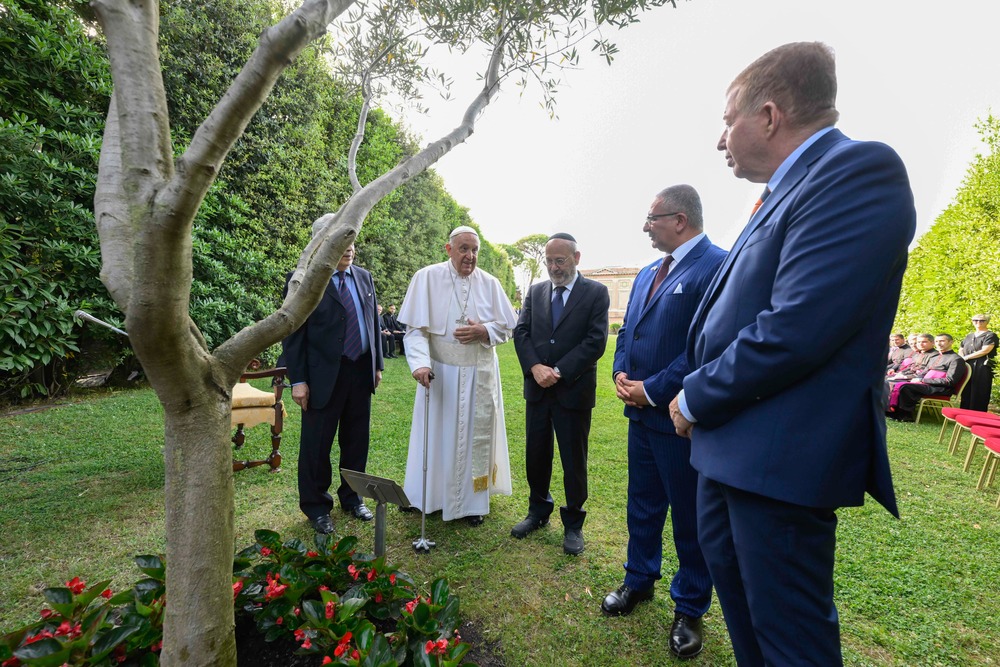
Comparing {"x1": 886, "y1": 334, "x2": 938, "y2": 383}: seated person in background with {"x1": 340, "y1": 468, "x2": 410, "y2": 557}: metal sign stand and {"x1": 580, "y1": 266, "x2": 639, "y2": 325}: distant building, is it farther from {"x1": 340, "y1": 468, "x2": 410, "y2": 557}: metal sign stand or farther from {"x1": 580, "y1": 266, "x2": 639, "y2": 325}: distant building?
{"x1": 580, "y1": 266, "x2": 639, "y2": 325}: distant building

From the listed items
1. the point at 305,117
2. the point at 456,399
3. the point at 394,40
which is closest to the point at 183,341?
the point at 456,399

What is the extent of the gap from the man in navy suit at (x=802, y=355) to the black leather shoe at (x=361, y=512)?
307cm

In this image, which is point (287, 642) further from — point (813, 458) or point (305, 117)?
point (305, 117)

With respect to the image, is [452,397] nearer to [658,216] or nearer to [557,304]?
[557,304]

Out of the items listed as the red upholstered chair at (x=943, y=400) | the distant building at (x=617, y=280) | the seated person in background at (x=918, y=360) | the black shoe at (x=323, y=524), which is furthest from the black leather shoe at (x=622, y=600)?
the distant building at (x=617, y=280)

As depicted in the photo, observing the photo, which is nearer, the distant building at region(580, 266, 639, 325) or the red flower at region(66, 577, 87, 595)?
the red flower at region(66, 577, 87, 595)

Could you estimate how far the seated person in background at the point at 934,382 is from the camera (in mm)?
8352

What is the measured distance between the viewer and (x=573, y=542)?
10.7 ft

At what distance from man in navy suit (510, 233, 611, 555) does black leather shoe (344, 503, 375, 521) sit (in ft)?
4.09

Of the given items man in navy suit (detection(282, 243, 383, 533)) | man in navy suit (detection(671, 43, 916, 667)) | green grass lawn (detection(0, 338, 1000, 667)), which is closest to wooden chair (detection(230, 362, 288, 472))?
green grass lawn (detection(0, 338, 1000, 667))

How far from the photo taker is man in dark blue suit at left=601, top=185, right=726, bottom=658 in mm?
2299

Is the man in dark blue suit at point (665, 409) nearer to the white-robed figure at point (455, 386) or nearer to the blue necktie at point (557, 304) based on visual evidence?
the blue necktie at point (557, 304)

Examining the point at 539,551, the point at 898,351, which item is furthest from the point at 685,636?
the point at 898,351

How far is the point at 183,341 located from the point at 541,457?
9.07 ft
